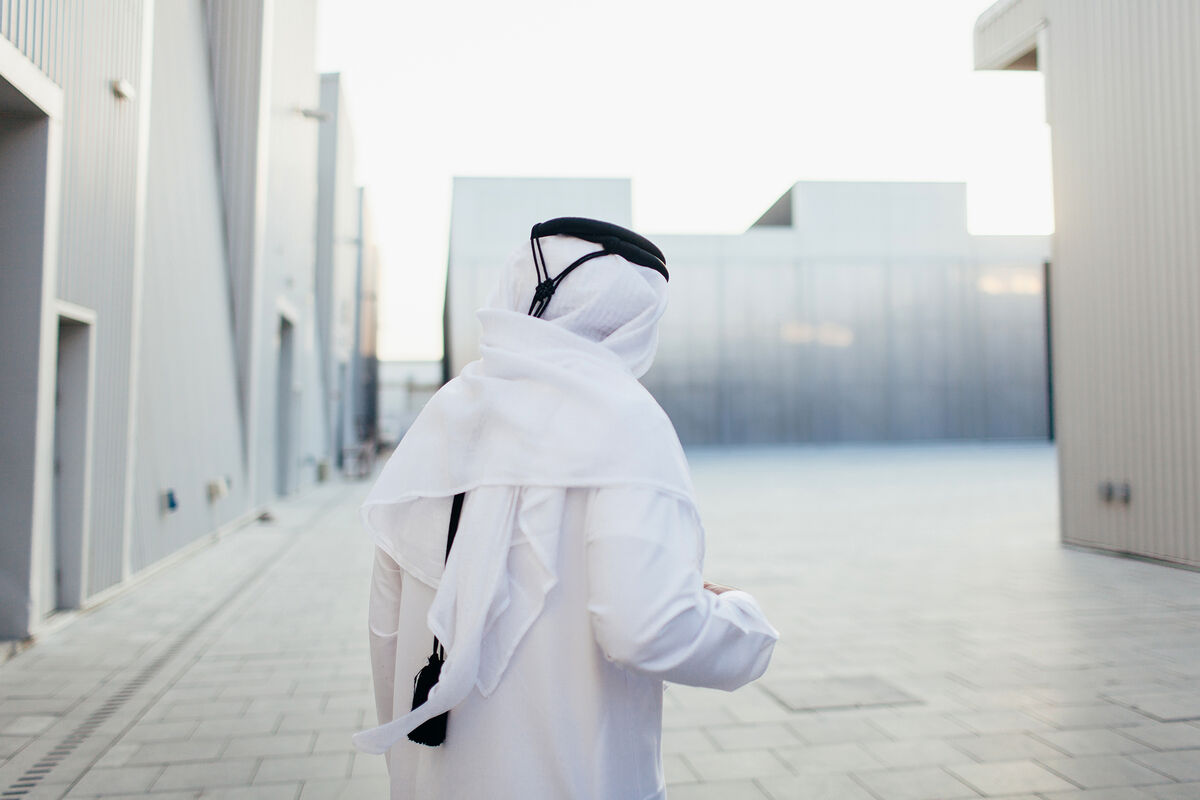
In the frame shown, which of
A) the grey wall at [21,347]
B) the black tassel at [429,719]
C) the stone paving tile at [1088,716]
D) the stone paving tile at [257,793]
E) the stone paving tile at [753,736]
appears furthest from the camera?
the grey wall at [21,347]

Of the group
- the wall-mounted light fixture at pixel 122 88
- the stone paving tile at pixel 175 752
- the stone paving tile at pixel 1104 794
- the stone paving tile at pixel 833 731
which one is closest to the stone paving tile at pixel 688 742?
the stone paving tile at pixel 833 731

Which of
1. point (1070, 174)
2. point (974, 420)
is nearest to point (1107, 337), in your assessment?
point (1070, 174)

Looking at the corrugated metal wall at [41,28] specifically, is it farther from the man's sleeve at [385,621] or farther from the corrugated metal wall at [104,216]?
the man's sleeve at [385,621]

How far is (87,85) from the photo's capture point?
19.7 feet

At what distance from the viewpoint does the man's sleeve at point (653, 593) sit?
1.25 meters

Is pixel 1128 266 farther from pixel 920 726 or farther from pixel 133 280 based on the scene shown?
pixel 133 280

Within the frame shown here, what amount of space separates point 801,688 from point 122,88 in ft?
21.1

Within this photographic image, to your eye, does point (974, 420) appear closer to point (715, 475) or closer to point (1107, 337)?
point (715, 475)

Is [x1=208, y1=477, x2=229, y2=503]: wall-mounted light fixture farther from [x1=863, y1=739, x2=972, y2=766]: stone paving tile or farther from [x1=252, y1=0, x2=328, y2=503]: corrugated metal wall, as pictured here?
[x1=863, y1=739, x2=972, y2=766]: stone paving tile

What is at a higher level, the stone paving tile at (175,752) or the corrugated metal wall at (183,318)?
the corrugated metal wall at (183,318)

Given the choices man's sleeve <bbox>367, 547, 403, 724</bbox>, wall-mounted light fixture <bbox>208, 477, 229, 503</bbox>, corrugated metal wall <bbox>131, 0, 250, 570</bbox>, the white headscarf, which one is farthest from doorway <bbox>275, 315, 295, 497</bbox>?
the white headscarf

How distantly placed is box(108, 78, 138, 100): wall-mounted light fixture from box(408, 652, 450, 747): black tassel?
672 cm

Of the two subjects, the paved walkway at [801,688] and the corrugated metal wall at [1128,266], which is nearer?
the paved walkway at [801,688]

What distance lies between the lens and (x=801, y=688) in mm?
4461
